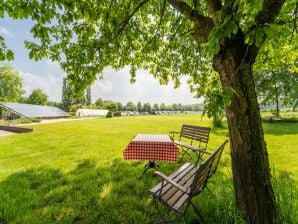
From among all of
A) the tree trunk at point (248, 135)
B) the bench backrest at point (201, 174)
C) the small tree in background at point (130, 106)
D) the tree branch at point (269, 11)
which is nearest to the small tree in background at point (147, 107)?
the small tree in background at point (130, 106)

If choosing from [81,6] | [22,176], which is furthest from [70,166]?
[81,6]

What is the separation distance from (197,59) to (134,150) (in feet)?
13.8

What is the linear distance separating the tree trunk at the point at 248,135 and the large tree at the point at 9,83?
2547 inches

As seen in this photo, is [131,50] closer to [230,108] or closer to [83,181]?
[83,181]

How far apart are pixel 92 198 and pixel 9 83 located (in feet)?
214

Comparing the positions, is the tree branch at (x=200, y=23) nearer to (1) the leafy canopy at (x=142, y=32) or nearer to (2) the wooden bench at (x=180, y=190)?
(1) the leafy canopy at (x=142, y=32)

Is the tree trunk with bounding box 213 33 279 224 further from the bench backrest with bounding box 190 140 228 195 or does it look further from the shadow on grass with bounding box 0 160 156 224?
the shadow on grass with bounding box 0 160 156 224

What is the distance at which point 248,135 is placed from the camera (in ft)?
9.84

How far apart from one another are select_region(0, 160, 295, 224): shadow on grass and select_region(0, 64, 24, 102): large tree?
60.7 m

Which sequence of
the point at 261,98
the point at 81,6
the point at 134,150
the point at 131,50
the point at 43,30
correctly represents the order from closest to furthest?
the point at 43,30
the point at 81,6
the point at 134,150
the point at 131,50
the point at 261,98

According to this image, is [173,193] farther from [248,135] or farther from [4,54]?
[4,54]

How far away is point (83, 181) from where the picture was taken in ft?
17.9

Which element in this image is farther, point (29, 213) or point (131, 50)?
point (131, 50)

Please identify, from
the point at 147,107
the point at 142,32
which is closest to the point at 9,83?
the point at 142,32
